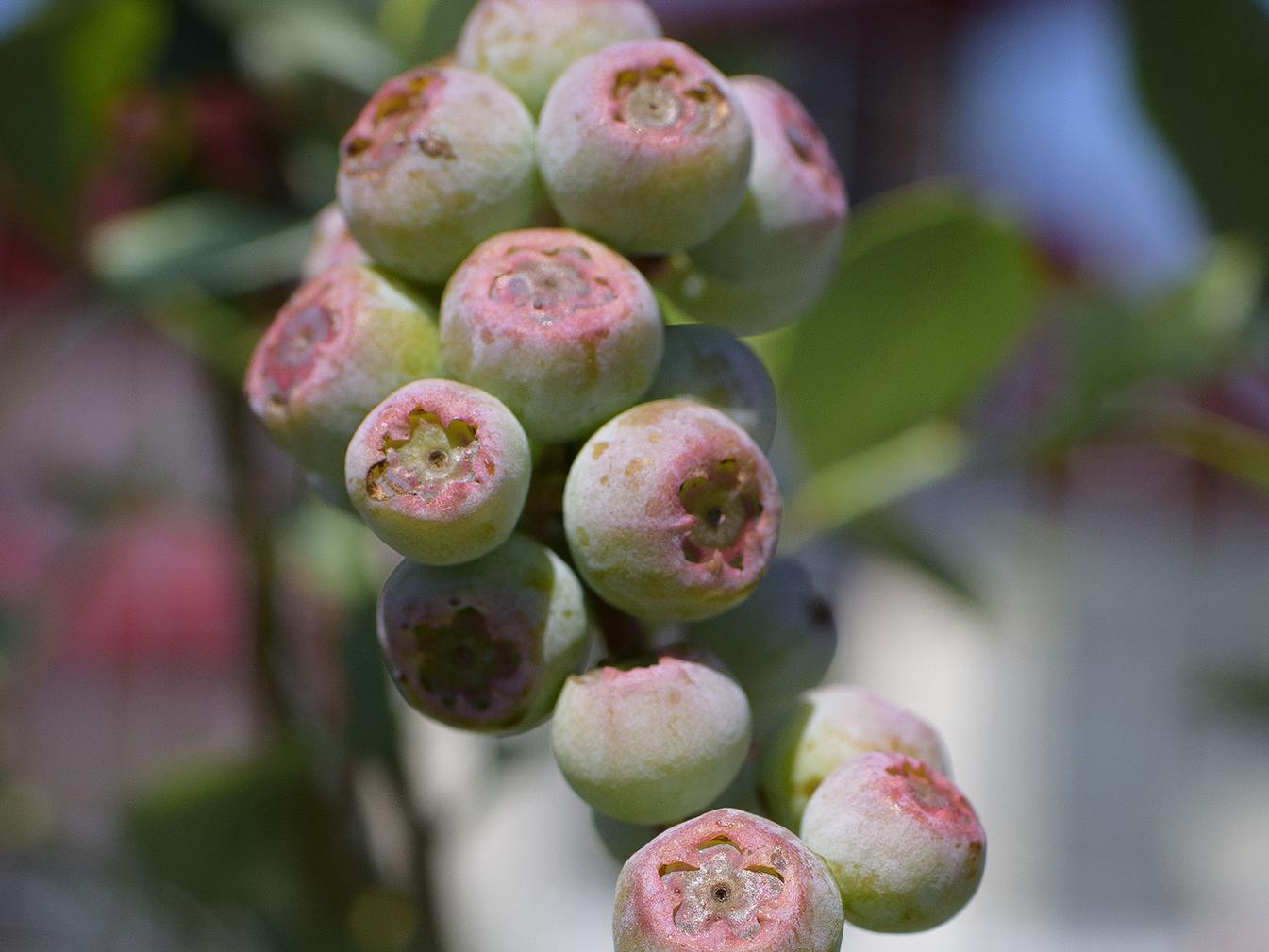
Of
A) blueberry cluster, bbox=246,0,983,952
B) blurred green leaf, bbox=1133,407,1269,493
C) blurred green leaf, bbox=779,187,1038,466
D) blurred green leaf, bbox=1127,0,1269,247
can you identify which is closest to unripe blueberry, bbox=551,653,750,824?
blueberry cluster, bbox=246,0,983,952

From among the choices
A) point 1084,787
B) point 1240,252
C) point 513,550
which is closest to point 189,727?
point 1084,787

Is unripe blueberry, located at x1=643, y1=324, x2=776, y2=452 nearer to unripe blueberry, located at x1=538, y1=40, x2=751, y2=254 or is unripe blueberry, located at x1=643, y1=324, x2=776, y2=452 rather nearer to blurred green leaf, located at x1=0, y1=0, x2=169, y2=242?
unripe blueberry, located at x1=538, y1=40, x2=751, y2=254

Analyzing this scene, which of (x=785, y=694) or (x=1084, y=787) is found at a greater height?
(x=785, y=694)

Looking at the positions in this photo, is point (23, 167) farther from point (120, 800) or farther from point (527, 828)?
point (527, 828)

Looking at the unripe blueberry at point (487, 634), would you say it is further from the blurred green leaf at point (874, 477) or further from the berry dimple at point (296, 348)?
the blurred green leaf at point (874, 477)

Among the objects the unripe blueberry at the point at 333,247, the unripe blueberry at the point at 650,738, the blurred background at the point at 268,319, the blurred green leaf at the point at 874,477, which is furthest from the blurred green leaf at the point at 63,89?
the unripe blueberry at the point at 650,738

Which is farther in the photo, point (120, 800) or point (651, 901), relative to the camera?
point (120, 800)
